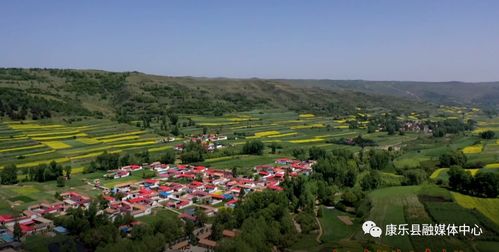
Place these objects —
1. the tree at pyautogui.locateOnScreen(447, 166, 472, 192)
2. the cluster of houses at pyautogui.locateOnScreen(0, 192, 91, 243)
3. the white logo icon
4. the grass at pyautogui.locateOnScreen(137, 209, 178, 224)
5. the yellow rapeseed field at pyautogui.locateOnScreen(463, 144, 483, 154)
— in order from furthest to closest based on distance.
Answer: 1. the yellow rapeseed field at pyautogui.locateOnScreen(463, 144, 483, 154)
2. the tree at pyautogui.locateOnScreen(447, 166, 472, 192)
3. the grass at pyautogui.locateOnScreen(137, 209, 178, 224)
4. the cluster of houses at pyautogui.locateOnScreen(0, 192, 91, 243)
5. the white logo icon

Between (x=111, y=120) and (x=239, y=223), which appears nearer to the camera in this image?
(x=239, y=223)

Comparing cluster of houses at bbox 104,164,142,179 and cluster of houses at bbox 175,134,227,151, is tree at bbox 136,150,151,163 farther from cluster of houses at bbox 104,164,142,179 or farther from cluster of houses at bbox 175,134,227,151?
cluster of houses at bbox 175,134,227,151

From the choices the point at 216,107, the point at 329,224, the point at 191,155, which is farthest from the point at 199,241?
the point at 216,107

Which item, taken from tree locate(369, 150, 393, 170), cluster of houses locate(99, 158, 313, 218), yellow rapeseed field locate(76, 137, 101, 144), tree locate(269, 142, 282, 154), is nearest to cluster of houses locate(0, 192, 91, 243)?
cluster of houses locate(99, 158, 313, 218)

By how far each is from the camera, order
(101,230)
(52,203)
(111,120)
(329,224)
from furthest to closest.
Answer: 1. (111,120)
2. (52,203)
3. (329,224)
4. (101,230)

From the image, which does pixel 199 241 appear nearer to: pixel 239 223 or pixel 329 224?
pixel 239 223

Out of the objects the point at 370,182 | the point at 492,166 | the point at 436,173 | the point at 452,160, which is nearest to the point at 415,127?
the point at 452,160

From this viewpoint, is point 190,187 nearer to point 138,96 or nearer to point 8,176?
point 8,176
